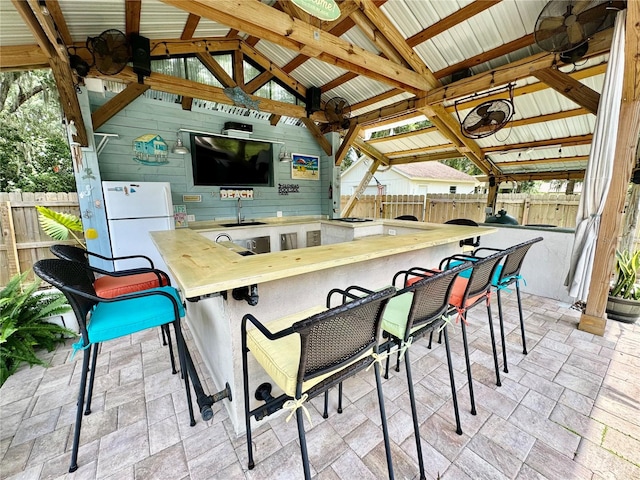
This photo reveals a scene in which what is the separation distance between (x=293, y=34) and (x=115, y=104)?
2.57 metres

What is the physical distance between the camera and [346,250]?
1699 mm

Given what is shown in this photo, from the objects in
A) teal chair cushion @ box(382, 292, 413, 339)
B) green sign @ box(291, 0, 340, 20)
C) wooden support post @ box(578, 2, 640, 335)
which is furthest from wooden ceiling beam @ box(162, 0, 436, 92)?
teal chair cushion @ box(382, 292, 413, 339)

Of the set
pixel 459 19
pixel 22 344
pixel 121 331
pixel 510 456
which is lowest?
pixel 510 456

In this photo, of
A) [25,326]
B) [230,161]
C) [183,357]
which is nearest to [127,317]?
[183,357]

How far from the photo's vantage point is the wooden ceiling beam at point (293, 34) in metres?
1.95

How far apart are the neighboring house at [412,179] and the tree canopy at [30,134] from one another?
28.9 ft

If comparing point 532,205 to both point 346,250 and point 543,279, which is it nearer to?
point 543,279

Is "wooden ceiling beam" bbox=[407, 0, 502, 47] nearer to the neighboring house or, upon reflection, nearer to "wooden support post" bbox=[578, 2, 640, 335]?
"wooden support post" bbox=[578, 2, 640, 335]

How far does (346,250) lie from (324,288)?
1.13 ft

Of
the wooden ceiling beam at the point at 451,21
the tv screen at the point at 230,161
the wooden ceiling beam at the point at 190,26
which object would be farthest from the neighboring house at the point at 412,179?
the wooden ceiling beam at the point at 190,26

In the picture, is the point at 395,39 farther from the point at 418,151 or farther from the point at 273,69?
the point at 418,151

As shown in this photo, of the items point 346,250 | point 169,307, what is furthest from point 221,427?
point 346,250

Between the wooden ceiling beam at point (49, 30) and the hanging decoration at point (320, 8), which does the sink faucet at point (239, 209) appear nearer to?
the wooden ceiling beam at point (49, 30)

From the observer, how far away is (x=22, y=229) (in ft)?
11.5
